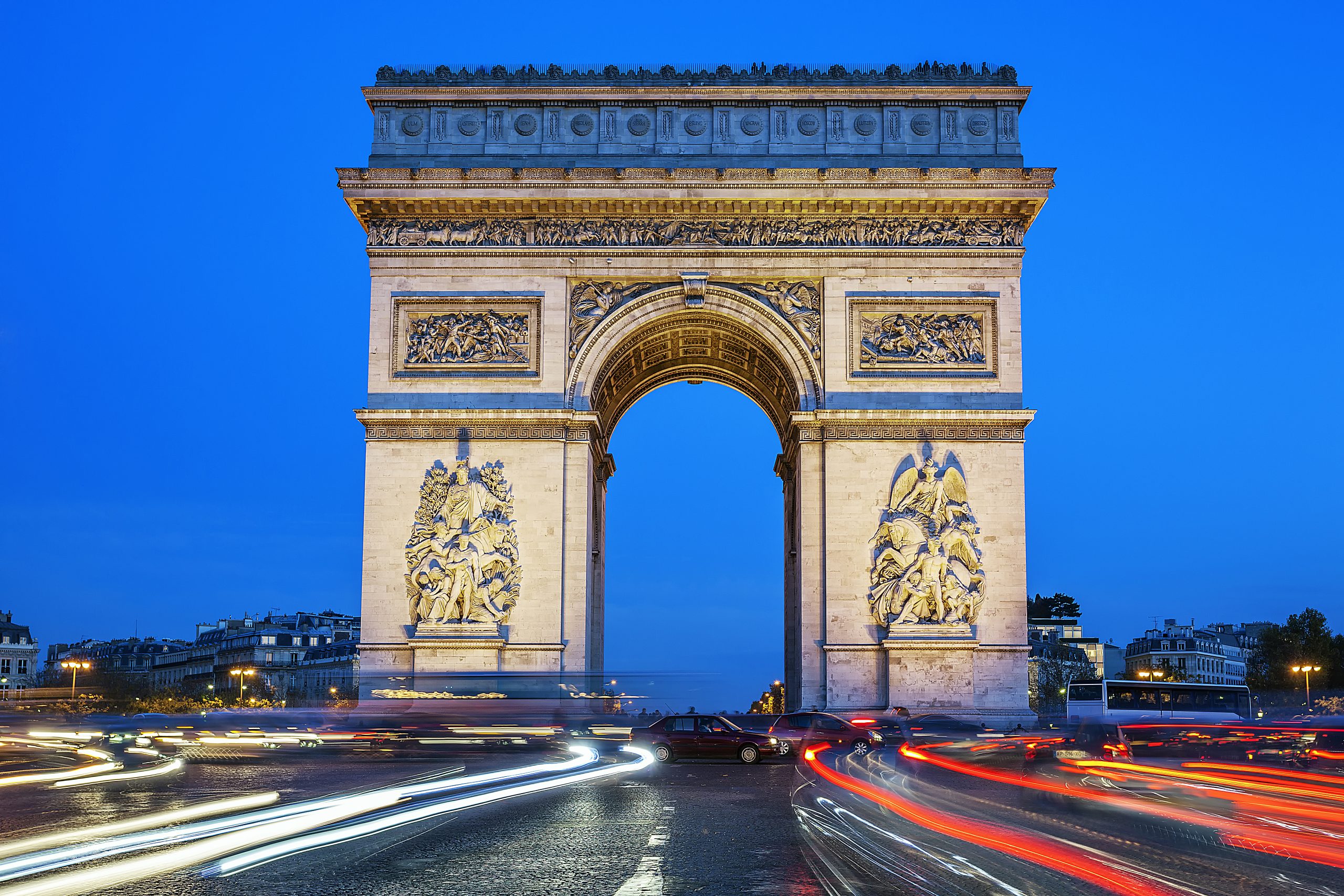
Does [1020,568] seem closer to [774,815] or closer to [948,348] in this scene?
[948,348]

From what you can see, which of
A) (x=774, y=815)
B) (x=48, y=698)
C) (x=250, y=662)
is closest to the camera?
(x=774, y=815)

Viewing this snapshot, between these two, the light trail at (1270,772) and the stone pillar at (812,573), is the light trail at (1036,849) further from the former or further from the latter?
the stone pillar at (812,573)

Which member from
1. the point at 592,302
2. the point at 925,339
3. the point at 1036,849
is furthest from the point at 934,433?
the point at 1036,849

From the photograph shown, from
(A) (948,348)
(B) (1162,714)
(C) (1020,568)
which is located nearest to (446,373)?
(A) (948,348)

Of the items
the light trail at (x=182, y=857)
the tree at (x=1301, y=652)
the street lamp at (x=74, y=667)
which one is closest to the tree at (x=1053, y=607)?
the tree at (x=1301, y=652)

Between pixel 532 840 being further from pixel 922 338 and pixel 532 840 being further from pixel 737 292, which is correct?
pixel 922 338

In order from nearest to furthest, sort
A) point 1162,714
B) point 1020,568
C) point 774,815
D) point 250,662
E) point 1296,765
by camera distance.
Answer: point 774,815 → point 1296,765 → point 1020,568 → point 1162,714 → point 250,662

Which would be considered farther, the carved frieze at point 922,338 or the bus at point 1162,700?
the bus at point 1162,700
